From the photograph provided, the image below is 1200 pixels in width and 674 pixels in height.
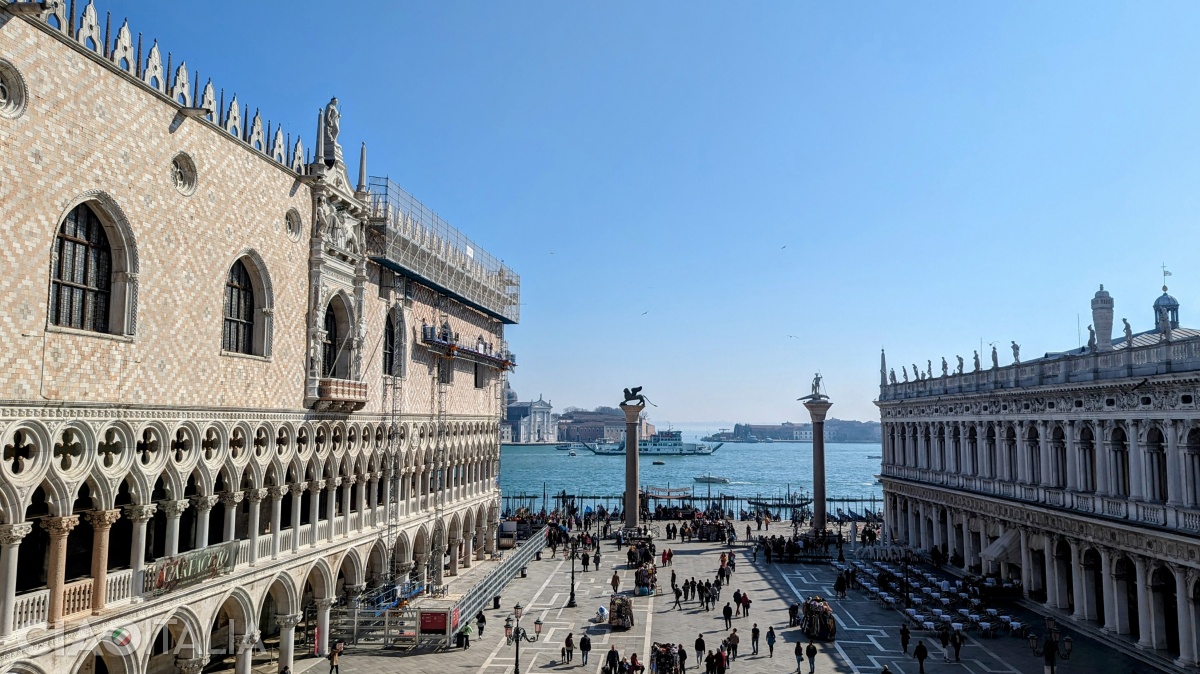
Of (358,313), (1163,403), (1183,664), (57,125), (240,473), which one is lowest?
(1183,664)

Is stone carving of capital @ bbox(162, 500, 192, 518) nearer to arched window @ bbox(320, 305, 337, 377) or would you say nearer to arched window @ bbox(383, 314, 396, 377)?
Result: arched window @ bbox(320, 305, 337, 377)

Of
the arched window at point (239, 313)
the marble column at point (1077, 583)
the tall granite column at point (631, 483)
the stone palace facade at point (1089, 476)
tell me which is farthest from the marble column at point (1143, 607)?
the tall granite column at point (631, 483)

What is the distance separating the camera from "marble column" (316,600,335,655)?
26234 millimetres

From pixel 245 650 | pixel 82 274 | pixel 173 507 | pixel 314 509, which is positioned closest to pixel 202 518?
pixel 173 507

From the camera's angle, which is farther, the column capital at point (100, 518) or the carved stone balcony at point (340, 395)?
the carved stone balcony at point (340, 395)

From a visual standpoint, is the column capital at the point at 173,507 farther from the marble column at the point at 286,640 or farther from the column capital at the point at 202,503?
the marble column at the point at 286,640

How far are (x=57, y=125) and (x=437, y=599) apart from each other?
21667 millimetres

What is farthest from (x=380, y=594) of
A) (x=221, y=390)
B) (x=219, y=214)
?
(x=219, y=214)

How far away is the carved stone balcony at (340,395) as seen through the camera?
83.4 feet

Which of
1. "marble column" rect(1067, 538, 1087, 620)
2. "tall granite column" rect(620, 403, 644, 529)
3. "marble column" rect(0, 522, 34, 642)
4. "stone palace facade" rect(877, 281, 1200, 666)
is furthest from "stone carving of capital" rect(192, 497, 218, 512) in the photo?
"tall granite column" rect(620, 403, 644, 529)

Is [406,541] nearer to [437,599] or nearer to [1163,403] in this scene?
[437,599]

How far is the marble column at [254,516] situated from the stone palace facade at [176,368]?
5 cm

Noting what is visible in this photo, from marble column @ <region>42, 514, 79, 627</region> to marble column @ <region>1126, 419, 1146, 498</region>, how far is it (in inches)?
1145

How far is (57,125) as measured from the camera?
15.9 metres
